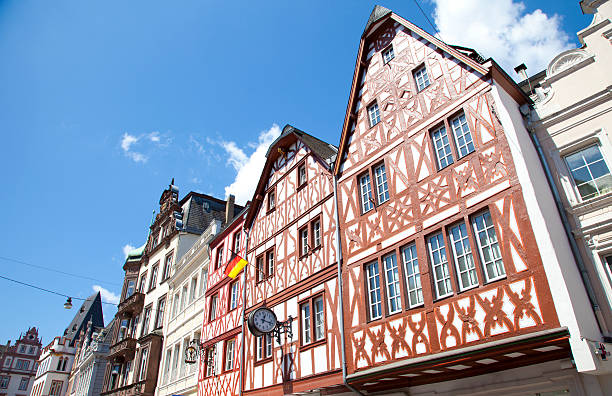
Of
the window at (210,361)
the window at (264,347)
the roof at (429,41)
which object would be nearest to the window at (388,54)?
the roof at (429,41)

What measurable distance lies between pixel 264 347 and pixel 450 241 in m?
8.35

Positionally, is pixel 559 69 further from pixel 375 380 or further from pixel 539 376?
pixel 375 380

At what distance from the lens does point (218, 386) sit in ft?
57.0

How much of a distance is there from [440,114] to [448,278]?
169 inches

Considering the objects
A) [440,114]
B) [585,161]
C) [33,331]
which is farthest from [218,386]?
[33,331]

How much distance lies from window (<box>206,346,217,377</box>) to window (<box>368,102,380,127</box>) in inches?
473

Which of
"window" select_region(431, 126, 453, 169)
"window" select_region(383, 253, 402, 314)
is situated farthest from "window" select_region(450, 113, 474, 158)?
"window" select_region(383, 253, 402, 314)

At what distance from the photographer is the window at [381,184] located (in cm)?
1227

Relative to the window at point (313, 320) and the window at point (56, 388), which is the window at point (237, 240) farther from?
the window at point (56, 388)

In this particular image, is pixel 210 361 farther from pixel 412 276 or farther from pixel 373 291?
pixel 412 276

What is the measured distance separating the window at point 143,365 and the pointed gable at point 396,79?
57.9ft

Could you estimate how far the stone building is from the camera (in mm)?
76062

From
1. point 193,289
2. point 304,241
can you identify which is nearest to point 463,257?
point 304,241

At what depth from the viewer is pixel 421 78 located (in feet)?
41.2
